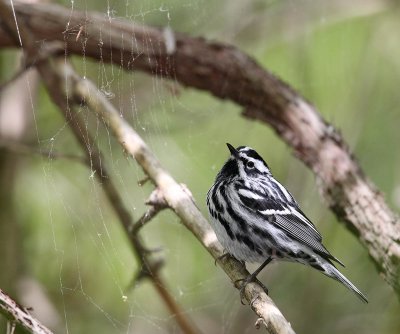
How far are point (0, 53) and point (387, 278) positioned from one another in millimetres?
2691

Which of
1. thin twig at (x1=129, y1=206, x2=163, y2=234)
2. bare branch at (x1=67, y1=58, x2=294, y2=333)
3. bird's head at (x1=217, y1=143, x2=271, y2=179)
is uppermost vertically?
bird's head at (x1=217, y1=143, x2=271, y2=179)

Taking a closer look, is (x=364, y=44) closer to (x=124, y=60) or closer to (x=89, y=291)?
(x=124, y=60)

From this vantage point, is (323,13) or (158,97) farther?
(323,13)

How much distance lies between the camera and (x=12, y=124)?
3.97 meters

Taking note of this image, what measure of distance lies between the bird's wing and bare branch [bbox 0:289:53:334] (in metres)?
1.39

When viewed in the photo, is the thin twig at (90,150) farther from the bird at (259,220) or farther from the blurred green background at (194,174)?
the bird at (259,220)

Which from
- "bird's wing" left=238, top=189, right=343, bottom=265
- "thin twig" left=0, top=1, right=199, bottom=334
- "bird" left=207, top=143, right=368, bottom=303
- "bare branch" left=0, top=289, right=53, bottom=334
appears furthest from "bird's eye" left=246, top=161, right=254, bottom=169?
"bare branch" left=0, top=289, right=53, bottom=334

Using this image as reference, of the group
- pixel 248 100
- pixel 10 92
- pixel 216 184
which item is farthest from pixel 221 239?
pixel 10 92

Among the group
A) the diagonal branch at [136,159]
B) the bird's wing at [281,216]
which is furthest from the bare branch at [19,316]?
the bird's wing at [281,216]

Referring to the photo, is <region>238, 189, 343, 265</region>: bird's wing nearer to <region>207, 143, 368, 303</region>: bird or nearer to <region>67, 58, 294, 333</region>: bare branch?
→ <region>207, 143, 368, 303</region>: bird

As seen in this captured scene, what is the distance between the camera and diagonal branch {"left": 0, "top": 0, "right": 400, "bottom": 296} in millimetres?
3412

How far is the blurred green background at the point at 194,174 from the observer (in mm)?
3891

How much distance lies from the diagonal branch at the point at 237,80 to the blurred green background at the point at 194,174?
0.18 metres

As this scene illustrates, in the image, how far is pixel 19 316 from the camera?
6.32ft
